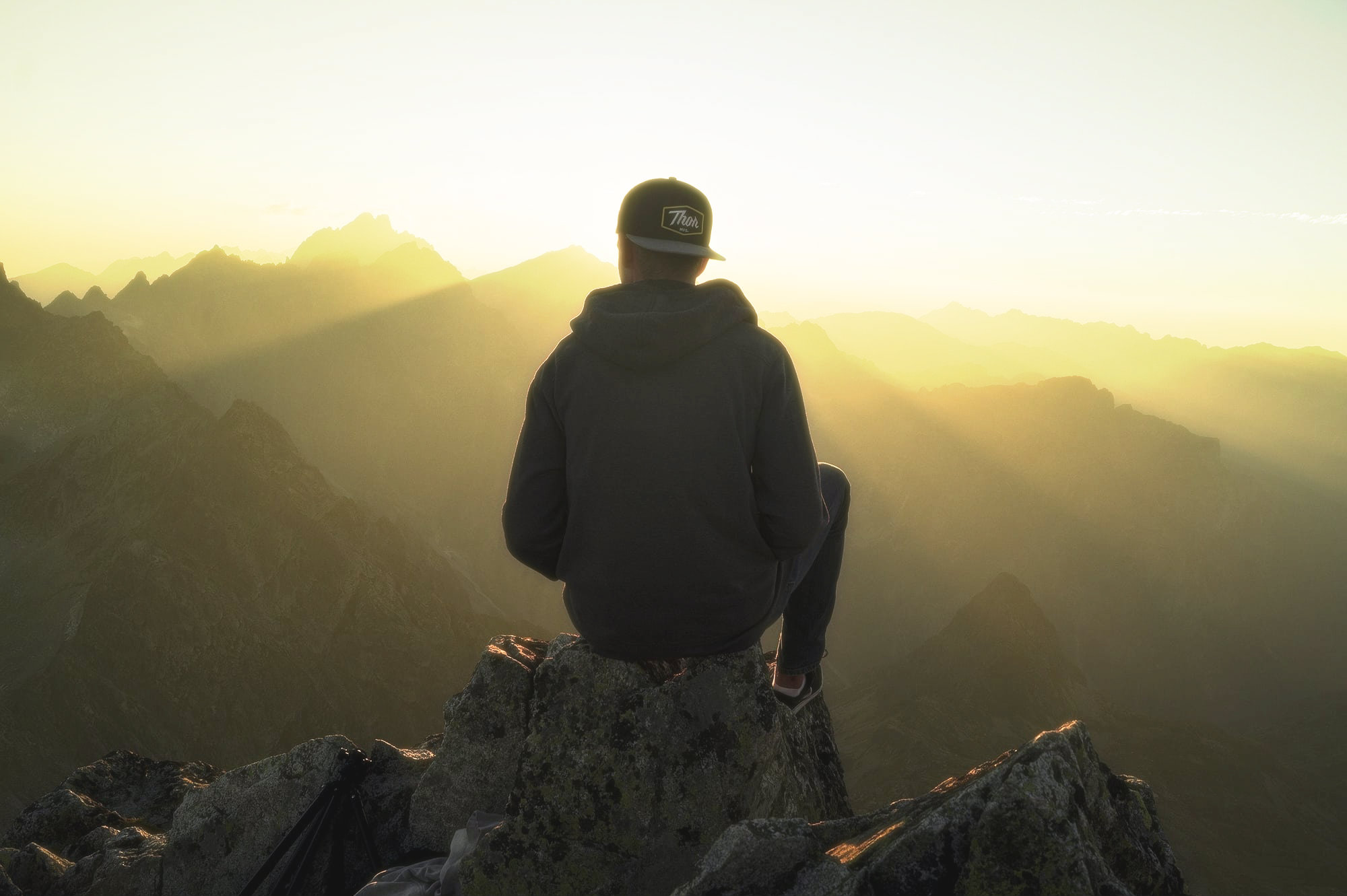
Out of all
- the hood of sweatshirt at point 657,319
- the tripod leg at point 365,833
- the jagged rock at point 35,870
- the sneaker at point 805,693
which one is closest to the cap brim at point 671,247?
the hood of sweatshirt at point 657,319

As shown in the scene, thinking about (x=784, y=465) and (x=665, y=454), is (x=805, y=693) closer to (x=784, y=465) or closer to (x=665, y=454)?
(x=784, y=465)

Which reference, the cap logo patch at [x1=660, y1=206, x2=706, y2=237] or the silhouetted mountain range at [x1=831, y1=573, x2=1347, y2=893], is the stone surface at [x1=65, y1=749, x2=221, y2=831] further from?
the silhouetted mountain range at [x1=831, y1=573, x2=1347, y2=893]

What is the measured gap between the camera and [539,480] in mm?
3287

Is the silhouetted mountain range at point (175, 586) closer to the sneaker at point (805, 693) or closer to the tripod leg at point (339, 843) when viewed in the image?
the tripod leg at point (339, 843)

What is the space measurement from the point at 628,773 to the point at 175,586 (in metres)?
71.2

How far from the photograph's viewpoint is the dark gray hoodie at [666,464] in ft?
9.78

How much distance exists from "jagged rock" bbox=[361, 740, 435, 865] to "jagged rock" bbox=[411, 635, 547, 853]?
233 mm

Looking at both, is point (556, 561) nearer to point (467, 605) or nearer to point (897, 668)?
point (467, 605)

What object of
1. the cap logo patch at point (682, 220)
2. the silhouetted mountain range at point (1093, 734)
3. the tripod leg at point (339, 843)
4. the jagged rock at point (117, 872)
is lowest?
the silhouetted mountain range at point (1093, 734)

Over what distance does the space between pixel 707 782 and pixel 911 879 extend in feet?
4.85

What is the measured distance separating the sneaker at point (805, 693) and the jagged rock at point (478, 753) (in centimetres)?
197

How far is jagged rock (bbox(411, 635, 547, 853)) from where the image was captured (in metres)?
5.05

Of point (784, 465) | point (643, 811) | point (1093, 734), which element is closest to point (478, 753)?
point (643, 811)

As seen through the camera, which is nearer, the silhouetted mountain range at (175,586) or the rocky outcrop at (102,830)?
the rocky outcrop at (102,830)
